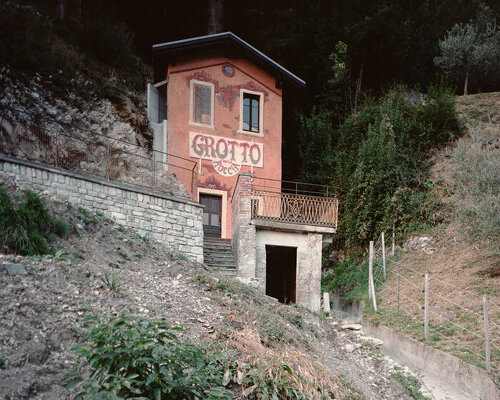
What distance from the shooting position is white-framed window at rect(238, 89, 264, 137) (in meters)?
16.8

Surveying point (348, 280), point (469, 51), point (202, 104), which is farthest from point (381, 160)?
point (469, 51)

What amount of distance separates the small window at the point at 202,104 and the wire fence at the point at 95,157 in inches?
57.7

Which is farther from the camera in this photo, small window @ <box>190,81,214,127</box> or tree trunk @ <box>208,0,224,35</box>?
tree trunk @ <box>208,0,224,35</box>

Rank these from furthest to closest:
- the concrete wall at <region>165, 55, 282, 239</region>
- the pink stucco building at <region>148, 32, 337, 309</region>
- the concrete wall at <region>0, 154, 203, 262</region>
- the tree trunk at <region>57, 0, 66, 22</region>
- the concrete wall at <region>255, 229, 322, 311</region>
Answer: the tree trunk at <region>57, 0, 66, 22</region> < the concrete wall at <region>165, 55, 282, 239</region> < the pink stucco building at <region>148, 32, 337, 309</region> < the concrete wall at <region>255, 229, 322, 311</region> < the concrete wall at <region>0, 154, 203, 262</region>

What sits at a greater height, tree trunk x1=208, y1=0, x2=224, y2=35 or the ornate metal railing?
tree trunk x1=208, y1=0, x2=224, y2=35

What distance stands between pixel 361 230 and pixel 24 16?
48.2 ft

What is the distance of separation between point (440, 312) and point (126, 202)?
302 inches

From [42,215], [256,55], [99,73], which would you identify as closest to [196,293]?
[42,215]

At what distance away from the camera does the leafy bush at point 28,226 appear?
838cm

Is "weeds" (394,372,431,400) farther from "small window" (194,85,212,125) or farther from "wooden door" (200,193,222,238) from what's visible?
"small window" (194,85,212,125)

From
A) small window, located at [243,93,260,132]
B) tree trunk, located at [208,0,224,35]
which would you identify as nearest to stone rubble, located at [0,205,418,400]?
small window, located at [243,93,260,132]

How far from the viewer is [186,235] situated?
510 inches

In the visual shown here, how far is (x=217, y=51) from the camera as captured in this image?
17.0 metres

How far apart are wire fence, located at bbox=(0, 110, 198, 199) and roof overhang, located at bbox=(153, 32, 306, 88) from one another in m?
3.05
